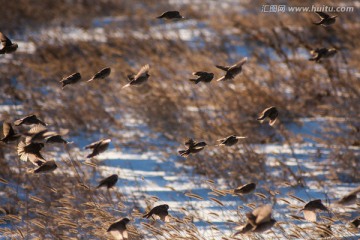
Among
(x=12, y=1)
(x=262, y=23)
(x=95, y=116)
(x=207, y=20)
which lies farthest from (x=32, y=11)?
(x=95, y=116)

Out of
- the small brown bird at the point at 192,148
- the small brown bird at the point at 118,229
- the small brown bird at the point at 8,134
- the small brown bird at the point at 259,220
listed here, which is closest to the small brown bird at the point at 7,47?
the small brown bird at the point at 8,134

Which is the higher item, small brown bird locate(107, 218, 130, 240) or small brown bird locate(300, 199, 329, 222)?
small brown bird locate(107, 218, 130, 240)

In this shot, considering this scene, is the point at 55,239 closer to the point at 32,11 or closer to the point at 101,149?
the point at 101,149

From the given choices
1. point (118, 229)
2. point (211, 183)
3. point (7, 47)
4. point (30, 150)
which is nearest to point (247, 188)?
point (118, 229)

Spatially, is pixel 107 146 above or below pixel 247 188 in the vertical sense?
above

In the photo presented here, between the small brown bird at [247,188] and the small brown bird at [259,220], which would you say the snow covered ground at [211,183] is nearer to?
the small brown bird at [247,188]

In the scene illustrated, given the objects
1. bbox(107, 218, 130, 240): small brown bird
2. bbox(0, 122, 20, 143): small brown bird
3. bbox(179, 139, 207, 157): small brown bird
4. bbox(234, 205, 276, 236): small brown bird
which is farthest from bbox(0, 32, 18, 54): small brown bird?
bbox(234, 205, 276, 236): small brown bird

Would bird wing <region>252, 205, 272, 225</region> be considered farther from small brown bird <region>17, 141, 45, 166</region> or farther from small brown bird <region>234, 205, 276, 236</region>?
small brown bird <region>17, 141, 45, 166</region>

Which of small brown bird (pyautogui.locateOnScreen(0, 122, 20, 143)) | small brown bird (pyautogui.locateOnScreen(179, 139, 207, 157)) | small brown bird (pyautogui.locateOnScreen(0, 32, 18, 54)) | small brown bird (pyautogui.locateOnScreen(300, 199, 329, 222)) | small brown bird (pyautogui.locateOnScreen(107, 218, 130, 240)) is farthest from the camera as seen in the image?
small brown bird (pyautogui.locateOnScreen(0, 32, 18, 54))

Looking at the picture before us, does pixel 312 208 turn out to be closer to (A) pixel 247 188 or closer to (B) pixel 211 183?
(A) pixel 247 188

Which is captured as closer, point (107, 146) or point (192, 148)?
point (107, 146)

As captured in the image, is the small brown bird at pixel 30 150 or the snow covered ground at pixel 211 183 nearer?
the small brown bird at pixel 30 150

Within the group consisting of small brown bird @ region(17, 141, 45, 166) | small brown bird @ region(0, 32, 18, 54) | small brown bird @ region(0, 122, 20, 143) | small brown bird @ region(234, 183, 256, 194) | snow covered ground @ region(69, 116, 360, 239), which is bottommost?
snow covered ground @ region(69, 116, 360, 239)

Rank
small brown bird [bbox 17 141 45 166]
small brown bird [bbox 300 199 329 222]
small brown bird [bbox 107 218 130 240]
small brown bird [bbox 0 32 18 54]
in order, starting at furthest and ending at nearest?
small brown bird [bbox 0 32 18 54]
small brown bird [bbox 17 141 45 166]
small brown bird [bbox 300 199 329 222]
small brown bird [bbox 107 218 130 240]
